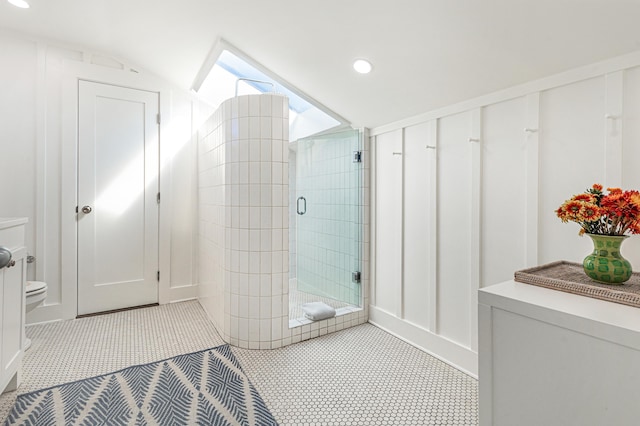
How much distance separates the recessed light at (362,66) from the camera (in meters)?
1.97

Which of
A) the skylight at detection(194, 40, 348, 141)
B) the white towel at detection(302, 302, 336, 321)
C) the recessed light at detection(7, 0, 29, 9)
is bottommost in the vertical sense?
the white towel at detection(302, 302, 336, 321)

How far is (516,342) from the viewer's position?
0.99 metres

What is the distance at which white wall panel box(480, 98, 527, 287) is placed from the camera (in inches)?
66.8

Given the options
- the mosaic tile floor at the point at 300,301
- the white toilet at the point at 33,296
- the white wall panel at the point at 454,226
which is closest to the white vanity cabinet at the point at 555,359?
the white wall panel at the point at 454,226

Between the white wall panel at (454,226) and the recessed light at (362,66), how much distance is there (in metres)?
0.61

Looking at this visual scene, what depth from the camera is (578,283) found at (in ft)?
3.49

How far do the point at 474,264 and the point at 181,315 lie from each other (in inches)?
101

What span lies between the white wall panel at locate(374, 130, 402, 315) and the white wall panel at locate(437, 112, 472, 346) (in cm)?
38

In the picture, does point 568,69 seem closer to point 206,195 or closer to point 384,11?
point 384,11

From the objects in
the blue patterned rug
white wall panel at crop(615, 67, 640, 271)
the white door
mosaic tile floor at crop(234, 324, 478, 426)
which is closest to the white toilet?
the white door

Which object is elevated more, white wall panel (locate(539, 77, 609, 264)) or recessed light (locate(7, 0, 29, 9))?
recessed light (locate(7, 0, 29, 9))

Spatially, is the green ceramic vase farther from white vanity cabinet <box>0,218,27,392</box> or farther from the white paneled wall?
white vanity cabinet <box>0,218,27,392</box>

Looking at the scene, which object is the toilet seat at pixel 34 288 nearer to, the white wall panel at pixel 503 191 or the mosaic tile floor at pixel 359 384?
the mosaic tile floor at pixel 359 384

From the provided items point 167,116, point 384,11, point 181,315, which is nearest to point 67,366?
point 181,315
